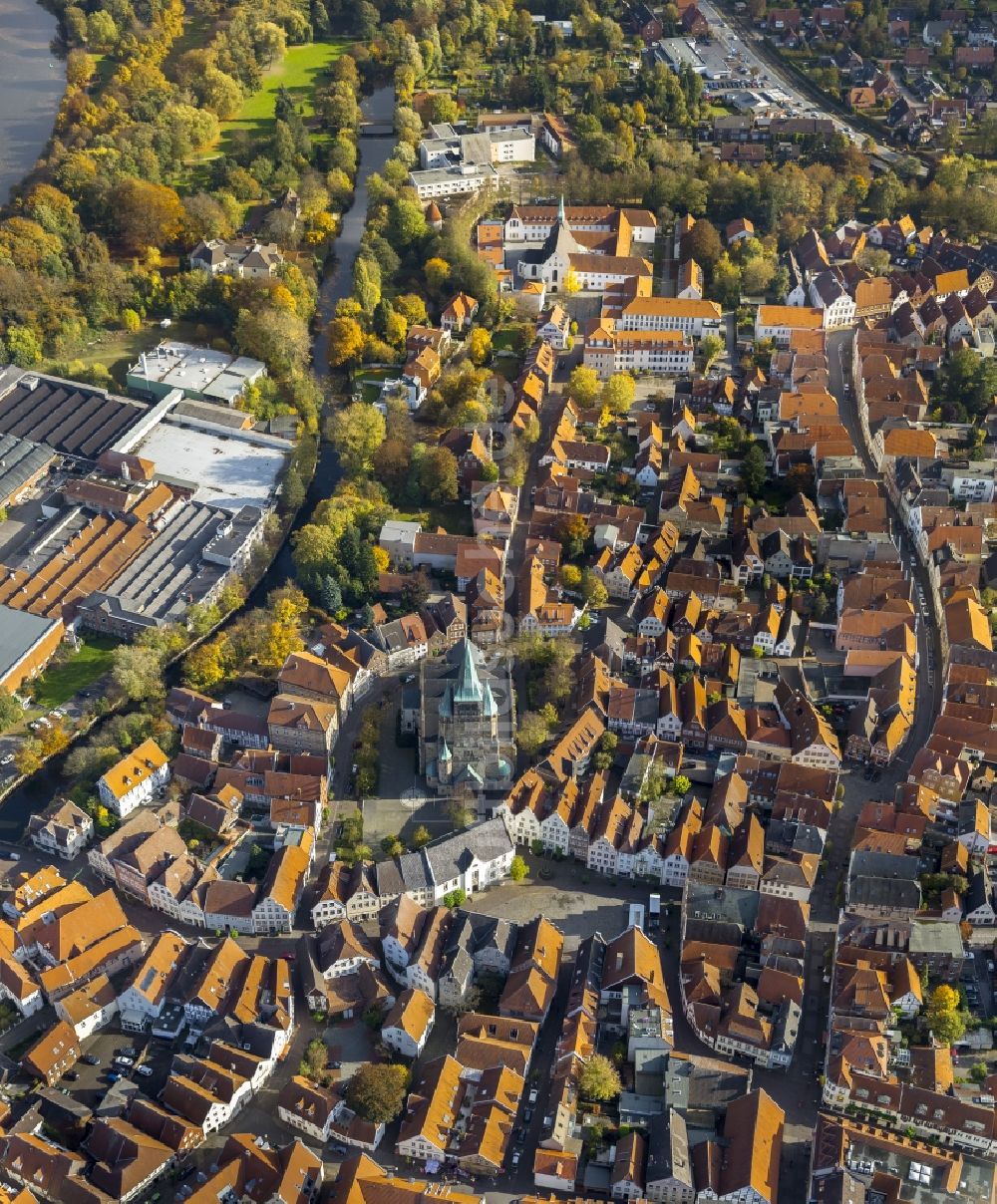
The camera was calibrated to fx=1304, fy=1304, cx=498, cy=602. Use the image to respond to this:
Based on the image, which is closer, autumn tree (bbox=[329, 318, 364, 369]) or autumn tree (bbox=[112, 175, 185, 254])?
autumn tree (bbox=[329, 318, 364, 369])

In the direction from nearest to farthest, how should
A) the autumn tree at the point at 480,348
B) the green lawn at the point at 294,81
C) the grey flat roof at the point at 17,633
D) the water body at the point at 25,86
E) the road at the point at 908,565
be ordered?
the road at the point at 908,565 → the grey flat roof at the point at 17,633 → the autumn tree at the point at 480,348 → the water body at the point at 25,86 → the green lawn at the point at 294,81

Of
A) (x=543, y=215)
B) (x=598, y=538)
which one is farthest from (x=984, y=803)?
(x=543, y=215)

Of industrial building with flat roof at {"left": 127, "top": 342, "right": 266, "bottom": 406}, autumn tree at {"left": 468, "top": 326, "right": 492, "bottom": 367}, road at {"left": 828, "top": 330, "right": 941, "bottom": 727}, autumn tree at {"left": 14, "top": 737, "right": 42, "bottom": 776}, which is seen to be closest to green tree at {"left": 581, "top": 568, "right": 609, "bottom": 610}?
road at {"left": 828, "top": 330, "right": 941, "bottom": 727}

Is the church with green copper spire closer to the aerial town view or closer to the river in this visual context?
the aerial town view

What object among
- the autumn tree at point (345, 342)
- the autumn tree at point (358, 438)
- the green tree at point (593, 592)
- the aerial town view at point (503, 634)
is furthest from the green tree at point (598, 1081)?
the autumn tree at point (345, 342)

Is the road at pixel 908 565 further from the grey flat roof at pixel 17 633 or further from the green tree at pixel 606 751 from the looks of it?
A: the grey flat roof at pixel 17 633

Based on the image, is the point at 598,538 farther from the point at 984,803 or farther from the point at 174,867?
the point at 174,867
